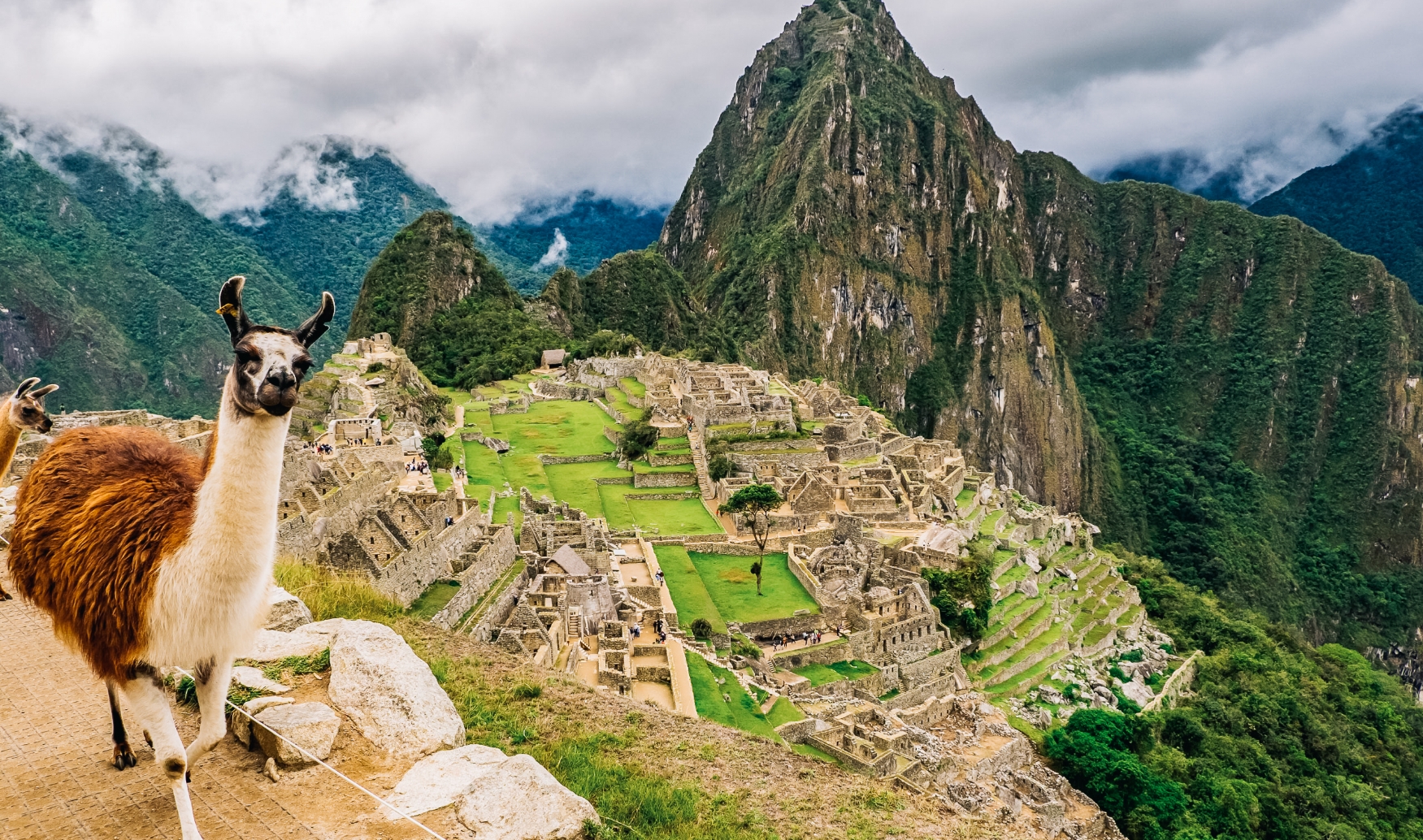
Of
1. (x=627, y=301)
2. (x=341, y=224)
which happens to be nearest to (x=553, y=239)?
(x=627, y=301)

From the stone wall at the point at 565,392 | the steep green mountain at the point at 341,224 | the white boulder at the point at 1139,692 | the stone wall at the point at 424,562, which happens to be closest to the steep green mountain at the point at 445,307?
the steep green mountain at the point at 341,224

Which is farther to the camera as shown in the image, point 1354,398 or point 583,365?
point 1354,398

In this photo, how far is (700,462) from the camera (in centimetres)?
3294

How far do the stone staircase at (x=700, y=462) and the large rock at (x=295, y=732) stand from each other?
26.2 m

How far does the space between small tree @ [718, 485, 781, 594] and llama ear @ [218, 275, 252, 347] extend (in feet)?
76.8

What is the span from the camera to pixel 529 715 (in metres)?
6.67

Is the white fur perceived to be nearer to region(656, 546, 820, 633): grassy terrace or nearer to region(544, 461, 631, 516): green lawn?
Result: region(656, 546, 820, 633): grassy terrace

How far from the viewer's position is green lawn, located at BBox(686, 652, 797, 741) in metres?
14.5

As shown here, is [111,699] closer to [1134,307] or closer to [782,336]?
[782,336]

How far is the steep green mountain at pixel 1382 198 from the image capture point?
175 meters

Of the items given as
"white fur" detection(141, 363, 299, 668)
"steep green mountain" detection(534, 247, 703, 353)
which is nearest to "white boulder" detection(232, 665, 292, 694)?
"white fur" detection(141, 363, 299, 668)

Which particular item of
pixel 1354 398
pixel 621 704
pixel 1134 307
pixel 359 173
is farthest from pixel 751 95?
pixel 621 704

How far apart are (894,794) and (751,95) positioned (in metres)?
146

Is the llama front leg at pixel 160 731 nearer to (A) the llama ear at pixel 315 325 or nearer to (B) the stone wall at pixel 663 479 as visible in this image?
(A) the llama ear at pixel 315 325
